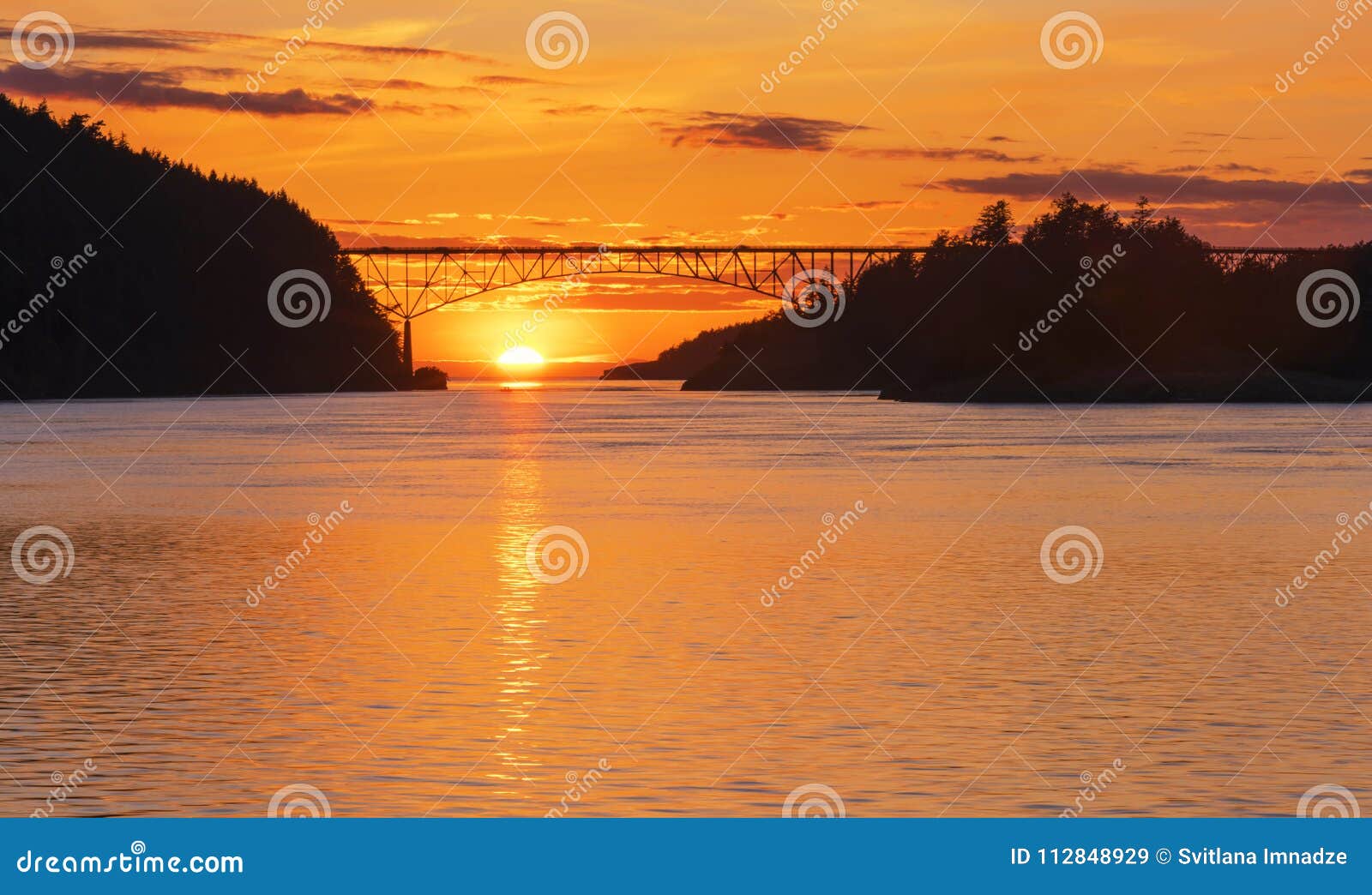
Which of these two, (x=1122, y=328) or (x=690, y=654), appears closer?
(x=690, y=654)

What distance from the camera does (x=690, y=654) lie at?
2041 cm

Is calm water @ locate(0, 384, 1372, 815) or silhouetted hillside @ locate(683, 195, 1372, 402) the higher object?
silhouetted hillside @ locate(683, 195, 1372, 402)

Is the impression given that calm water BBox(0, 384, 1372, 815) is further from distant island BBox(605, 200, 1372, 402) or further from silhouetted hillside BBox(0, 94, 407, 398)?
silhouetted hillside BBox(0, 94, 407, 398)

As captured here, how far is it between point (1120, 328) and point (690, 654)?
152354 mm

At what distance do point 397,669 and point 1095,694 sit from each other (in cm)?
750

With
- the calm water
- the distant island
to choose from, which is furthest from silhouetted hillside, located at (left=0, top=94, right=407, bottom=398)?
the calm water

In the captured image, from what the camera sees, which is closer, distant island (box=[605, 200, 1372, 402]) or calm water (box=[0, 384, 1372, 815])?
calm water (box=[0, 384, 1372, 815])

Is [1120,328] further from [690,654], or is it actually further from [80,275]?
[690,654]

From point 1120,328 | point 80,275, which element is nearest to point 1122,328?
point 1120,328

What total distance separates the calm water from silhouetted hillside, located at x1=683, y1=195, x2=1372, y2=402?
369 feet

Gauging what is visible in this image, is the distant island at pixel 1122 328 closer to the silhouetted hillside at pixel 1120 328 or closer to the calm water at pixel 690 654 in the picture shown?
the silhouetted hillside at pixel 1120 328

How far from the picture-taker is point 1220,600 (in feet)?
82.2

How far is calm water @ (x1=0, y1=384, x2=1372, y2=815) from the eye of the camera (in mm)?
14445
